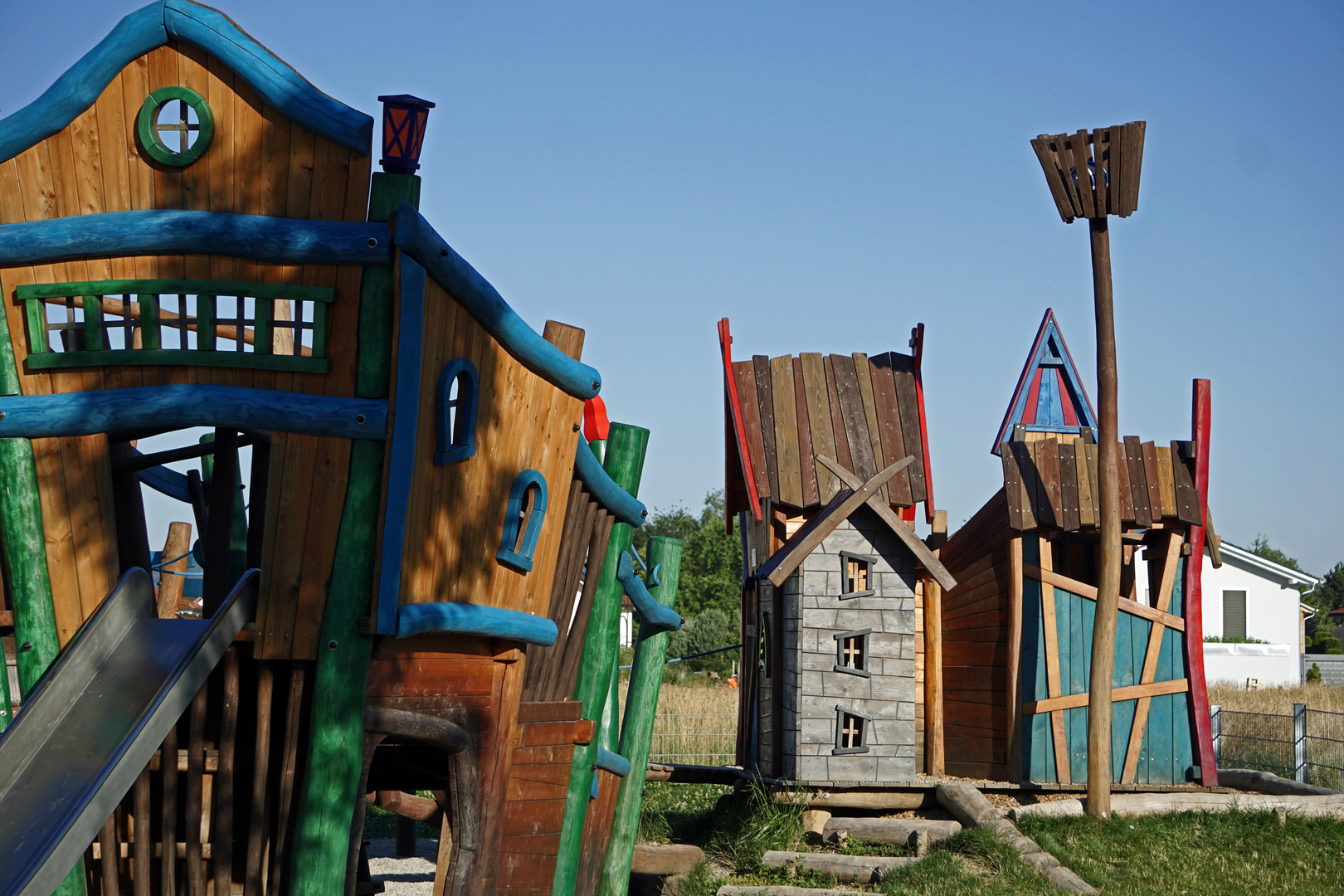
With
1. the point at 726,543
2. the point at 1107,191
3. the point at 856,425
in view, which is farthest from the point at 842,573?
the point at 726,543

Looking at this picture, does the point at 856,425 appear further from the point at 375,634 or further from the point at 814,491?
the point at 375,634

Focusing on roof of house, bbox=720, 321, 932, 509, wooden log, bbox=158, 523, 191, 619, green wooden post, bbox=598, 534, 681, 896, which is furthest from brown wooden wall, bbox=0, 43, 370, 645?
roof of house, bbox=720, 321, 932, 509

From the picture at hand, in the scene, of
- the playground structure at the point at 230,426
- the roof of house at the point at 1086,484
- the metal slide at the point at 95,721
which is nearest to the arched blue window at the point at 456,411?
the playground structure at the point at 230,426

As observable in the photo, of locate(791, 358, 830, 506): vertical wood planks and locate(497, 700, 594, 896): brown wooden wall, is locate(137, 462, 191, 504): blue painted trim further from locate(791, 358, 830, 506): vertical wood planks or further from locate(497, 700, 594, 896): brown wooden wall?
locate(791, 358, 830, 506): vertical wood planks

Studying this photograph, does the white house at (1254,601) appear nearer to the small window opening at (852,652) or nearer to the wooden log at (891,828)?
the small window opening at (852,652)

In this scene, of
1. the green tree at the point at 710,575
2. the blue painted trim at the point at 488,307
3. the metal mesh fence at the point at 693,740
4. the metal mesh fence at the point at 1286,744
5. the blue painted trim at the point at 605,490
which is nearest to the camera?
the blue painted trim at the point at 488,307

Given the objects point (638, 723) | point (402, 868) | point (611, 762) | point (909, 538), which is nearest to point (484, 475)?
point (611, 762)

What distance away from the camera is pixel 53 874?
3920 millimetres

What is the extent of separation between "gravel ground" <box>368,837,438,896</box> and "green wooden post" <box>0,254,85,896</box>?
575 centimetres

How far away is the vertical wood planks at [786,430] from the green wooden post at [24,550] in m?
8.44

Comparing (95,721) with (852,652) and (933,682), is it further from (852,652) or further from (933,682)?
(933,682)

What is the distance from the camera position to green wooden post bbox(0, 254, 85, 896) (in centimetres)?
489

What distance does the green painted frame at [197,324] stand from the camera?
4.87 m

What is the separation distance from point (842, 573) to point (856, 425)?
7.40 ft
